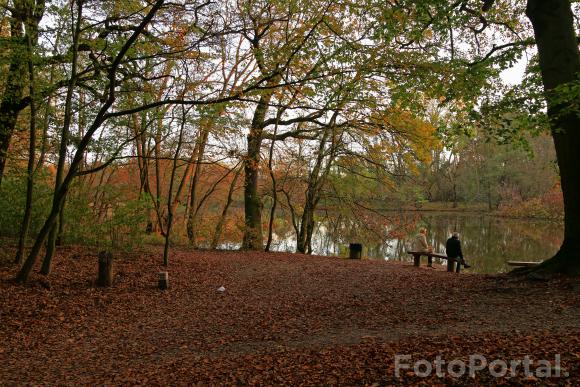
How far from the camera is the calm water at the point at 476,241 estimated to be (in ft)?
58.9

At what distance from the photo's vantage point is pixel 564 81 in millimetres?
6844

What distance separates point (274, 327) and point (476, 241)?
23.3m

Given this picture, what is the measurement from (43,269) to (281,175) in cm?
1013

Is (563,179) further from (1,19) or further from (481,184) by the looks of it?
(481,184)

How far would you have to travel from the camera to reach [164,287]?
9.12 meters

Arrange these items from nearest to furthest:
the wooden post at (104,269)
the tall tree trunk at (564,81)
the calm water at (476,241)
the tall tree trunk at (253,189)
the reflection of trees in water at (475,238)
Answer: the tall tree trunk at (564,81), the wooden post at (104,269), the tall tree trunk at (253,189), the reflection of trees in water at (475,238), the calm water at (476,241)

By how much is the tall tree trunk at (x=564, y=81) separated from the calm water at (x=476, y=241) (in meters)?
8.85

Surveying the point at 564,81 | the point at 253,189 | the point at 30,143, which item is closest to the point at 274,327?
the point at 564,81

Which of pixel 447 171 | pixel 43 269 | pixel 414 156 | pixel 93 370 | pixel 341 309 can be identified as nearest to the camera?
pixel 93 370

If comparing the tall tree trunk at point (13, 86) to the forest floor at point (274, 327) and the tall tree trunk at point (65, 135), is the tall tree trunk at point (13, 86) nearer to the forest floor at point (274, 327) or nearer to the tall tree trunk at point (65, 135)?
the tall tree trunk at point (65, 135)

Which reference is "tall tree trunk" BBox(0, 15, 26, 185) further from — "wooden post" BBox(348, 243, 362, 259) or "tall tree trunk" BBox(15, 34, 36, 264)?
"wooden post" BBox(348, 243, 362, 259)

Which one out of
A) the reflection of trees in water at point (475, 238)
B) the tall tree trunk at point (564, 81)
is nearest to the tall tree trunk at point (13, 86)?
the tall tree trunk at point (564, 81)

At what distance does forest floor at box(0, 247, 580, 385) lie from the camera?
4066mm

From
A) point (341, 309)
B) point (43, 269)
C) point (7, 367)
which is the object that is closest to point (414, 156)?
point (341, 309)
